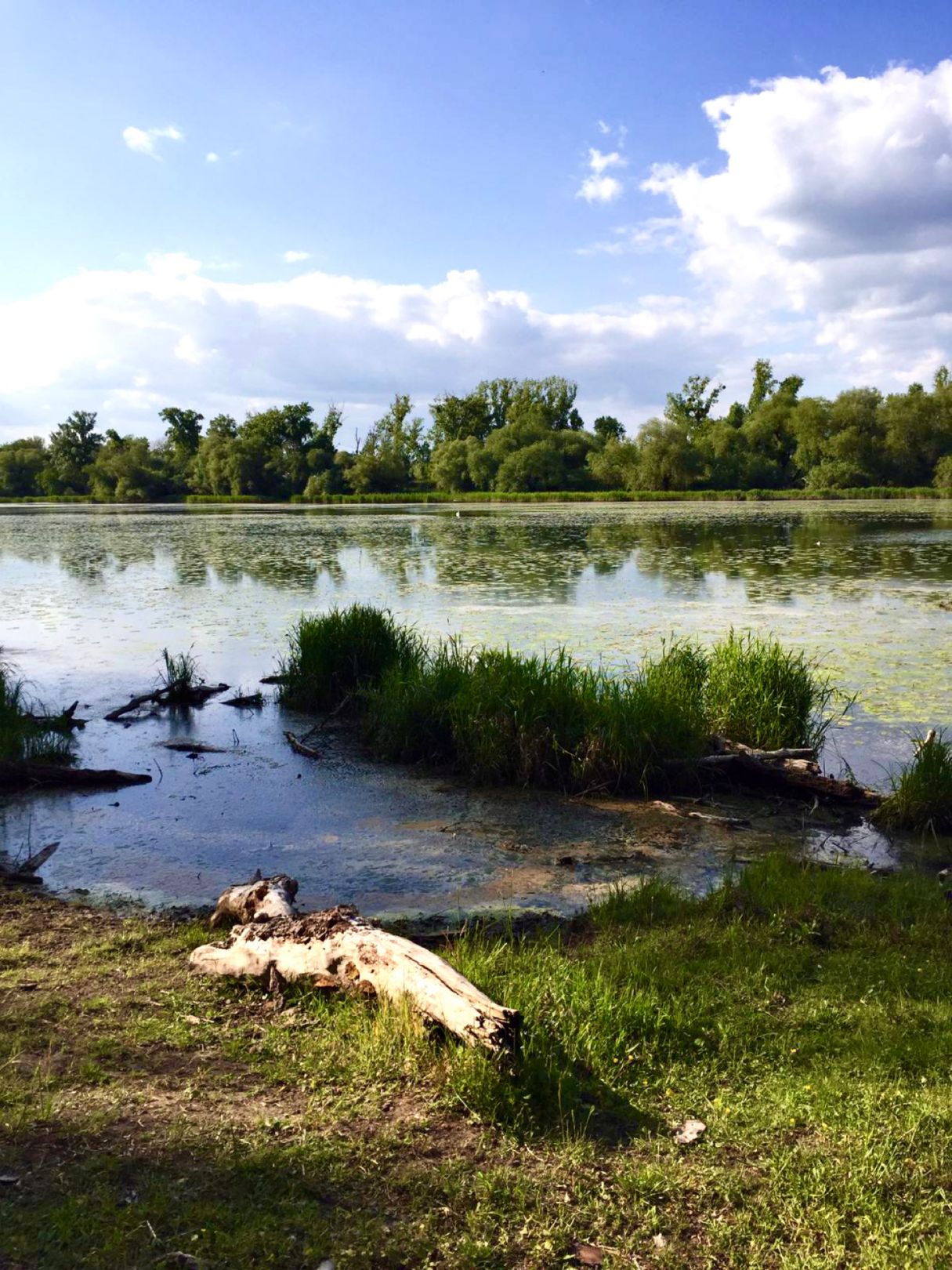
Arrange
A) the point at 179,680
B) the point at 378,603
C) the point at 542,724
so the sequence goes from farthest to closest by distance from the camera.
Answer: the point at 378,603, the point at 179,680, the point at 542,724

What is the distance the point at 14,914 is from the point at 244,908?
4.47 ft

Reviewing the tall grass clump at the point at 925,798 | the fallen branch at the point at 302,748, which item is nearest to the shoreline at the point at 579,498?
the tall grass clump at the point at 925,798

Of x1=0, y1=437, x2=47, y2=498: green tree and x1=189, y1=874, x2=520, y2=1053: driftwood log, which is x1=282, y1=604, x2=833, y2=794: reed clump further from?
x1=0, y1=437, x2=47, y2=498: green tree

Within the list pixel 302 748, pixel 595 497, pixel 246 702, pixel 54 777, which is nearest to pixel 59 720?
pixel 54 777

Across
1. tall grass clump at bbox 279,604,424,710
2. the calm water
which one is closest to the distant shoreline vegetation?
the calm water

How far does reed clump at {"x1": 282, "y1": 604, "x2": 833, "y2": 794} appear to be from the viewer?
810 cm

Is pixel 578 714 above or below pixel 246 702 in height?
above

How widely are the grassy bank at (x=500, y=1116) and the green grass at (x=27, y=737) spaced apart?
4.37 metres

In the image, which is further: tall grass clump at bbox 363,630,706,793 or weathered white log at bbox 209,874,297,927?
tall grass clump at bbox 363,630,706,793

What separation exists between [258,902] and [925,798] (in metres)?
4.87

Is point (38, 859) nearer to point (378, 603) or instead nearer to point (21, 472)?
point (378, 603)

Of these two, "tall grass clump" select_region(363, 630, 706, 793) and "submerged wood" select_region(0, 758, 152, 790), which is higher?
"tall grass clump" select_region(363, 630, 706, 793)

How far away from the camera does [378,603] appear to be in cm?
1836

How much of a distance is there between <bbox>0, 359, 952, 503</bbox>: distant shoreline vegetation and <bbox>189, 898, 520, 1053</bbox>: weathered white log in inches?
3156
